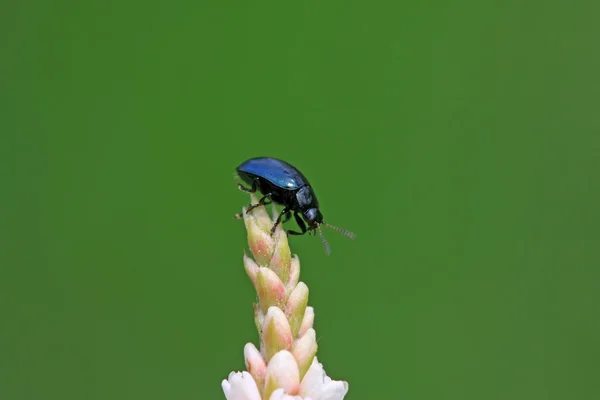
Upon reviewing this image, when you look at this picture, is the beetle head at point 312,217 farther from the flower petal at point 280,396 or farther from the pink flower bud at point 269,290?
the flower petal at point 280,396

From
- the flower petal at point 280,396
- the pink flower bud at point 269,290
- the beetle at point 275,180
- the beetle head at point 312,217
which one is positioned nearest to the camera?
the flower petal at point 280,396

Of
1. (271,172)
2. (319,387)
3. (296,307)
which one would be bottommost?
(319,387)

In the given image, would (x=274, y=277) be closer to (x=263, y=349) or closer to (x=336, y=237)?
(x=263, y=349)

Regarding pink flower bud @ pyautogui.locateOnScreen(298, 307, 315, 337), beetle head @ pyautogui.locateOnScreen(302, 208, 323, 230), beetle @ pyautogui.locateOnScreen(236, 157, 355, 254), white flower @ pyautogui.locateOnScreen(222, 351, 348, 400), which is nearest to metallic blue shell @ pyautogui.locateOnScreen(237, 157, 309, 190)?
beetle @ pyautogui.locateOnScreen(236, 157, 355, 254)

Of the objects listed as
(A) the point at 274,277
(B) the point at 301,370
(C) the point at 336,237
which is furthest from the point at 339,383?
(C) the point at 336,237

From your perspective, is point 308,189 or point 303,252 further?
point 303,252

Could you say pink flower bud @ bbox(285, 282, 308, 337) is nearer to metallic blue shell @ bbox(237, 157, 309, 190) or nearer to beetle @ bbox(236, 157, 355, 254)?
beetle @ bbox(236, 157, 355, 254)

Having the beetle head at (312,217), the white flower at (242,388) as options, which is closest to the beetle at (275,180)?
the beetle head at (312,217)

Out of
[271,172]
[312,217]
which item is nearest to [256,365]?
[271,172]

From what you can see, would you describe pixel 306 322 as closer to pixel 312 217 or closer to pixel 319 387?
pixel 319 387
